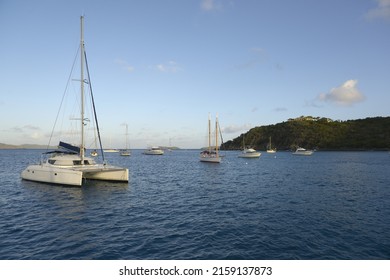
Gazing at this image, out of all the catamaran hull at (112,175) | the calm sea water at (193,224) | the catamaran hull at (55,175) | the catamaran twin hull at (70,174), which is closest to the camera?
the calm sea water at (193,224)

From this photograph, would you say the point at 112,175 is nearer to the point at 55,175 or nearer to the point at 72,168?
the point at 72,168

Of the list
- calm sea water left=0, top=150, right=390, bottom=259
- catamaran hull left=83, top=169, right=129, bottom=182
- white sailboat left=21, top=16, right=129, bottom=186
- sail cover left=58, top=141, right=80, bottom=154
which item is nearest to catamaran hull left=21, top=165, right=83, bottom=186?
white sailboat left=21, top=16, right=129, bottom=186

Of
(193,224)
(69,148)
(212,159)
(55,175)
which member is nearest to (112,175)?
(55,175)

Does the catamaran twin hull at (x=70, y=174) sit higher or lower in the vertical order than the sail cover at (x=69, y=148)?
lower

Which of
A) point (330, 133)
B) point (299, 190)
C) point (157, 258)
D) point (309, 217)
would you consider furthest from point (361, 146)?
point (157, 258)

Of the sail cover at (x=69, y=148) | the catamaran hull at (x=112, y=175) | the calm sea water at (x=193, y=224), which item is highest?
the sail cover at (x=69, y=148)

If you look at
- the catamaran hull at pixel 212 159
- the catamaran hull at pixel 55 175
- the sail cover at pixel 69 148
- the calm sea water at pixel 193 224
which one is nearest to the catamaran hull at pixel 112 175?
the catamaran hull at pixel 55 175

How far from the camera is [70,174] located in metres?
26.5

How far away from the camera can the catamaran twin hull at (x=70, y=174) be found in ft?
86.8

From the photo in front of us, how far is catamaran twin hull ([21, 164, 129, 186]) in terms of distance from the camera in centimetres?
2645

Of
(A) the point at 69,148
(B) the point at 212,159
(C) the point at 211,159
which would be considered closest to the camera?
(A) the point at 69,148

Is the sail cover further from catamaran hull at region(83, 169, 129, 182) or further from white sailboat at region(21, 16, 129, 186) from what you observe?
catamaran hull at region(83, 169, 129, 182)

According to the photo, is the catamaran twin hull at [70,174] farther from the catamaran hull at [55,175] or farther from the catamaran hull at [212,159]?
the catamaran hull at [212,159]
